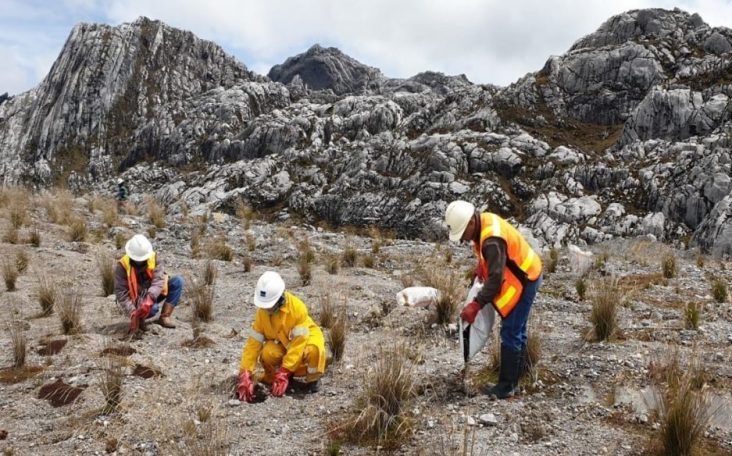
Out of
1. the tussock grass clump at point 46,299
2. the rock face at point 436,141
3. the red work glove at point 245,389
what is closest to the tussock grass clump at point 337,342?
the red work glove at point 245,389

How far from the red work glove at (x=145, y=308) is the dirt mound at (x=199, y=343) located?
0.84 meters

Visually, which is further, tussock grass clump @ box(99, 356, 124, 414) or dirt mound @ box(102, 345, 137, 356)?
dirt mound @ box(102, 345, 137, 356)

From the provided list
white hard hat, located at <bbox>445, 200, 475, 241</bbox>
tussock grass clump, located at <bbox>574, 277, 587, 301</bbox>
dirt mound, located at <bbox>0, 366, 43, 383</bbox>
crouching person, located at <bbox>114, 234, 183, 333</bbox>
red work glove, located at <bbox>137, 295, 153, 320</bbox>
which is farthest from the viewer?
tussock grass clump, located at <bbox>574, 277, 587, 301</bbox>

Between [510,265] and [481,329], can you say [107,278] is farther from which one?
[510,265]

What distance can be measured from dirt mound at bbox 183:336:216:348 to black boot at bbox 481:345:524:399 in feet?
14.9

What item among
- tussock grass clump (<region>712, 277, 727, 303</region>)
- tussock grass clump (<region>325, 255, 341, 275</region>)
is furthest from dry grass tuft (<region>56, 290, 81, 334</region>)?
tussock grass clump (<region>712, 277, 727, 303</region>)

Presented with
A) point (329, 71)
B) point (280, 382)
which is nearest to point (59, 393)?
point (280, 382)

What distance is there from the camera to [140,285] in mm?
8898

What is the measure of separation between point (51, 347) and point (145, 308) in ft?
4.52

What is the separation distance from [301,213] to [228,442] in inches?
1550

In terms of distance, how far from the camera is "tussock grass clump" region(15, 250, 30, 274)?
11945mm

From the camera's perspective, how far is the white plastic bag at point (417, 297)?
980 cm

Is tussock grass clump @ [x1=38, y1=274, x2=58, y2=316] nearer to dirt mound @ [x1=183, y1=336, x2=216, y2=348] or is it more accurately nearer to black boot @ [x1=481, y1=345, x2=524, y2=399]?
dirt mound @ [x1=183, y1=336, x2=216, y2=348]

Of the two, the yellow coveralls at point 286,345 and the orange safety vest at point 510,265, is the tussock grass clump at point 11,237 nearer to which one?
the yellow coveralls at point 286,345
